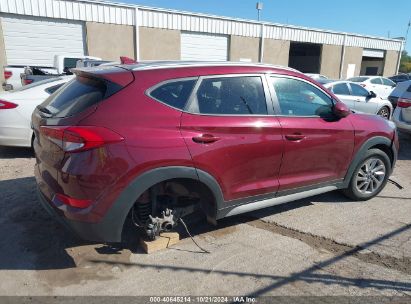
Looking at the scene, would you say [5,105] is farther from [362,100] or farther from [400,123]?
[362,100]

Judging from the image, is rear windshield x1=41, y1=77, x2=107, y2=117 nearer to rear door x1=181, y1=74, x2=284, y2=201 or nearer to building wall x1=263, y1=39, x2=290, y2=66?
rear door x1=181, y1=74, x2=284, y2=201

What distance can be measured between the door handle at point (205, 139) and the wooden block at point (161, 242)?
1076mm

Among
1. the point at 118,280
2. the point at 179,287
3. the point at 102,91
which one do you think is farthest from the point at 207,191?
the point at 102,91

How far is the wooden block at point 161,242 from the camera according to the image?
3.32 meters

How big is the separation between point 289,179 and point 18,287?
2747 mm

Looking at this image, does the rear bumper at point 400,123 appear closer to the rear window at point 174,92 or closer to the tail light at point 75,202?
the rear window at point 174,92

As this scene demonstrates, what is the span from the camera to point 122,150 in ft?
8.90

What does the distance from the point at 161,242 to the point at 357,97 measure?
9090mm

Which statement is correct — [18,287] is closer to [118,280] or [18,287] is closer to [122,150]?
[118,280]

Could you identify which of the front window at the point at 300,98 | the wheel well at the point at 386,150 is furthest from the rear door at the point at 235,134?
the wheel well at the point at 386,150

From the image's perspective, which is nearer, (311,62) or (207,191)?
(207,191)

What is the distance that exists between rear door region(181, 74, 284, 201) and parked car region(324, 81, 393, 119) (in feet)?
24.7

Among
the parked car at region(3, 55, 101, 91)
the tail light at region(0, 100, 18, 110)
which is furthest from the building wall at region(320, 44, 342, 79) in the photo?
the tail light at region(0, 100, 18, 110)

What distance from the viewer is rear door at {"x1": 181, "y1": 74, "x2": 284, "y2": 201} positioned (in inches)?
121
